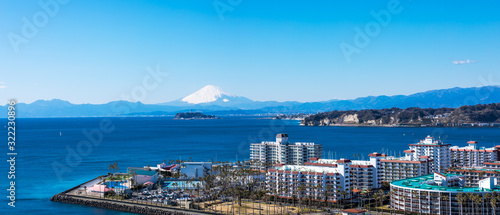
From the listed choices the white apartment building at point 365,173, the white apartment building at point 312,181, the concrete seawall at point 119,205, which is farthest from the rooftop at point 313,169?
the concrete seawall at point 119,205

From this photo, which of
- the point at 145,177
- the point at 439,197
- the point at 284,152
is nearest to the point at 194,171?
the point at 145,177

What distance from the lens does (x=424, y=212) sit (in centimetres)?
2392

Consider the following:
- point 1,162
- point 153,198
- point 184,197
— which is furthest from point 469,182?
point 1,162

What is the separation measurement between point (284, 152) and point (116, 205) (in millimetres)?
16726

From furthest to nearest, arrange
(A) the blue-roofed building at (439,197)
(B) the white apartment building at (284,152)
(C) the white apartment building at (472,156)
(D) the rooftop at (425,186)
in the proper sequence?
(B) the white apartment building at (284,152) → (C) the white apartment building at (472,156) → (D) the rooftop at (425,186) → (A) the blue-roofed building at (439,197)

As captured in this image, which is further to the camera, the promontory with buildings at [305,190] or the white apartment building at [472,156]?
the white apartment building at [472,156]

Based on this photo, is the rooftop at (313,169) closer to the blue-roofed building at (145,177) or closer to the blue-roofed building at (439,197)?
the blue-roofed building at (439,197)

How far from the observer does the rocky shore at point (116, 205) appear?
26.8 metres

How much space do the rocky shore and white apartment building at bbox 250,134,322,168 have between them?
13518 mm

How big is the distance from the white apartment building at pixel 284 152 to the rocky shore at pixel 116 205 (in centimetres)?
1352

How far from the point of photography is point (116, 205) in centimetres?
2839

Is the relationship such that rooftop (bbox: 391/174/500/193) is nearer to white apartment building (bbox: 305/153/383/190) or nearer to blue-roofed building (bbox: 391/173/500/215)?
blue-roofed building (bbox: 391/173/500/215)

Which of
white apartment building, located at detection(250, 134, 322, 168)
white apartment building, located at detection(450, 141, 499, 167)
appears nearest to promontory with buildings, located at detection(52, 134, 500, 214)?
white apartment building, located at detection(450, 141, 499, 167)

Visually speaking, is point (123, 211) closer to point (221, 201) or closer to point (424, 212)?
point (221, 201)
